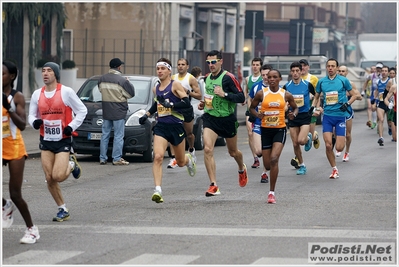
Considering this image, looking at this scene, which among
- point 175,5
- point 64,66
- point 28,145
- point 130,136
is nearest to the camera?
point 130,136

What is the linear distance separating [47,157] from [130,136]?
303 inches

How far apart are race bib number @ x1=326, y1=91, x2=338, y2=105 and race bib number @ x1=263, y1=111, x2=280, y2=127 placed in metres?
3.54

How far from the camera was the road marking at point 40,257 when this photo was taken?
28.3 feet

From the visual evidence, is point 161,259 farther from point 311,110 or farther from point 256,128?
point 256,128

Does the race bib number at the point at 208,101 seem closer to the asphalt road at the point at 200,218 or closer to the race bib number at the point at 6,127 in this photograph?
the asphalt road at the point at 200,218

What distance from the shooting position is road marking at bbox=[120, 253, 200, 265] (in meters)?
8.52

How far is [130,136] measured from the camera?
61.7 ft

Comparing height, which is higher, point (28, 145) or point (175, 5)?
point (175, 5)

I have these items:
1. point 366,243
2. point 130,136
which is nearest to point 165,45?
point 130,136

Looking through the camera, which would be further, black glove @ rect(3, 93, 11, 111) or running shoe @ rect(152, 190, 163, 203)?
running shoe @ rect(152, 190, 163, 203)

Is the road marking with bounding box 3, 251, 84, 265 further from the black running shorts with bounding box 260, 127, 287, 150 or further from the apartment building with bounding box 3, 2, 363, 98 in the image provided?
the apartment building with bounding box 3, 2, 363, 98

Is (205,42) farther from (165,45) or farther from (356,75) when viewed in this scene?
(356,75)

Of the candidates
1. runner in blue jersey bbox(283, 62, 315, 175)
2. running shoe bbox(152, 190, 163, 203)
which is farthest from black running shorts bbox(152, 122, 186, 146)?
runner in blue jersey bbox(283, 62, 315, 175)

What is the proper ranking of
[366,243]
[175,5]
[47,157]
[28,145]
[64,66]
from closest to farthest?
[366,243] → [47,157] → [28,145] → [64,66] → [175,5]
